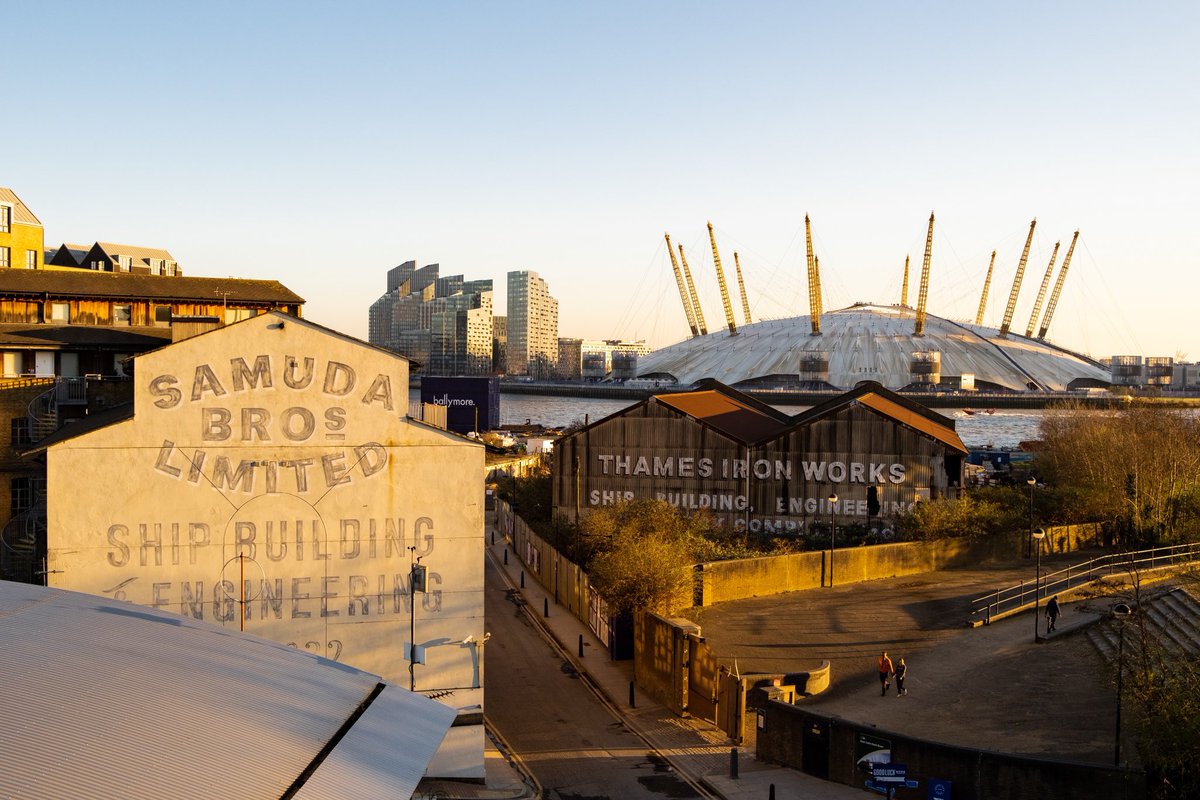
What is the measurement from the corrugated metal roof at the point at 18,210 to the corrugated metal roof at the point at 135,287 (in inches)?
613

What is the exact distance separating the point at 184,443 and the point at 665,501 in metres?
25.7

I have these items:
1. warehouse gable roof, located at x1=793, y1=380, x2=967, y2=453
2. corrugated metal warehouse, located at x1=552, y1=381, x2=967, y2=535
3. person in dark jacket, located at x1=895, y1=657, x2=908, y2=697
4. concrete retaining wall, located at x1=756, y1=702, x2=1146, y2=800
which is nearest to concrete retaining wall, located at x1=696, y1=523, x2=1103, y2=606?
corrugated metal warehouse, located at x1=552, y1=381, x2=967, y2=535

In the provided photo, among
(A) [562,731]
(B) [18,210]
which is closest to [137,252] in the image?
(B) [18,210]

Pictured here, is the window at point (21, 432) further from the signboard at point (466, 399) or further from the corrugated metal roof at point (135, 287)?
the signboard at point (466, 399)

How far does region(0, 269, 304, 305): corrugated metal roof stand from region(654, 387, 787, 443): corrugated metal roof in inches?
755

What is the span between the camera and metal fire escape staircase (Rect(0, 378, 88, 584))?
29.8 m

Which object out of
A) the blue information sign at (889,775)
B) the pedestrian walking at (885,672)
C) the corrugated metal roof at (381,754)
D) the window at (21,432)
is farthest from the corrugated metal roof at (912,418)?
the corrugated metal roof at (381,754)

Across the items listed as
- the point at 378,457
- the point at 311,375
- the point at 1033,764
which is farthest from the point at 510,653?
the point at 1033,764

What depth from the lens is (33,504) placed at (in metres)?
32.1

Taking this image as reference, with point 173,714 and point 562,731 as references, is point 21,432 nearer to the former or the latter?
point 562,731

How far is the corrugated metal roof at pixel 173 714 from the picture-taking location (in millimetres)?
12133

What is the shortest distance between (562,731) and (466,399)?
346 ft

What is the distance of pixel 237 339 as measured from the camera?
2464 cm

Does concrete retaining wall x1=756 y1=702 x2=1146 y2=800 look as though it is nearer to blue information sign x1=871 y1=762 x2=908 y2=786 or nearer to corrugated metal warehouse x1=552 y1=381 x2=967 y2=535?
blue information sign x1=871 y1=762 x2=908 y2=786
